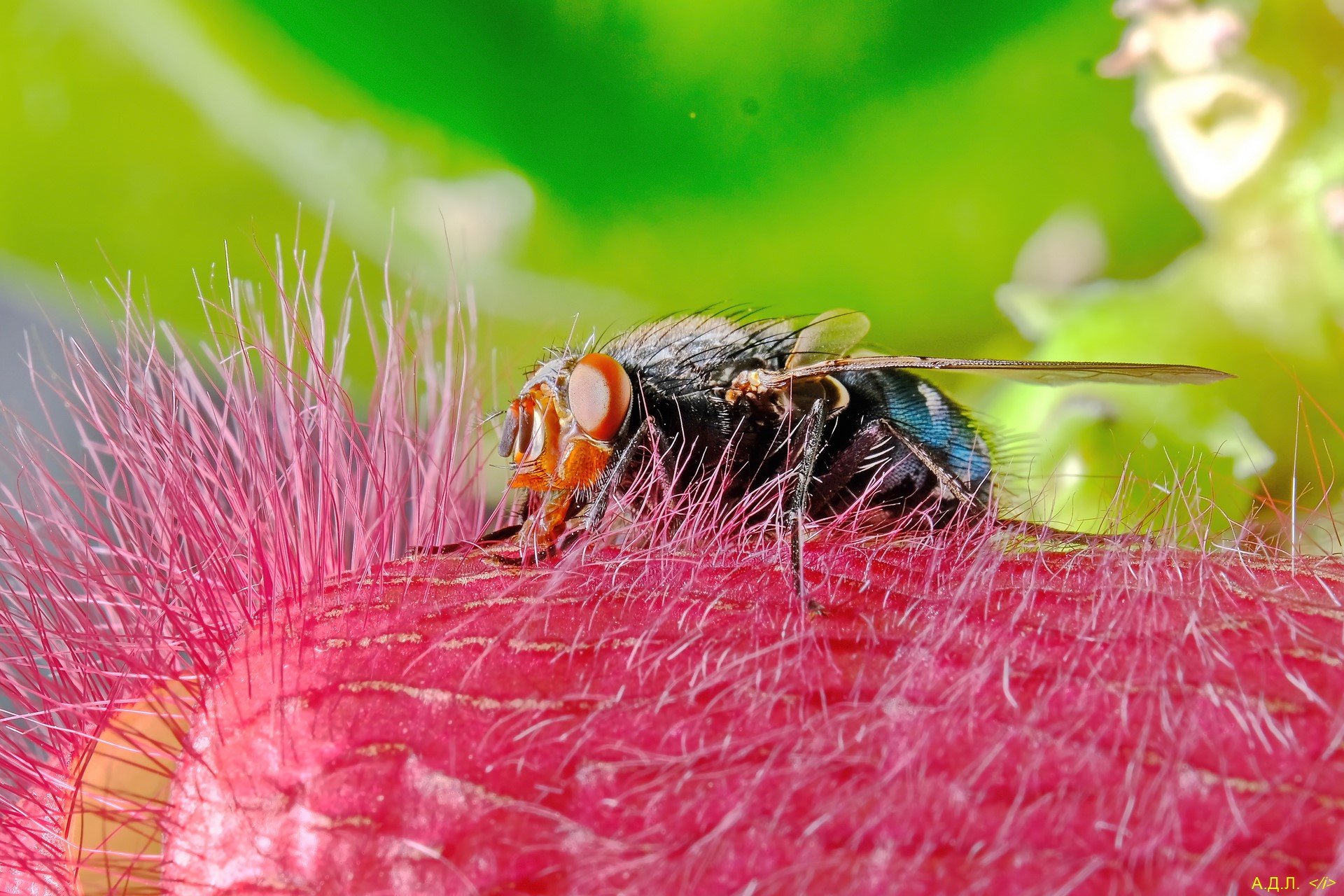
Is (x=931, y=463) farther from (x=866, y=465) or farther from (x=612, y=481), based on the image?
(x=612, y=481)

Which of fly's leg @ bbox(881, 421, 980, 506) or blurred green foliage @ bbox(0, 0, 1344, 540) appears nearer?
fly's leg @ bbox(881, 421, 980, 506)

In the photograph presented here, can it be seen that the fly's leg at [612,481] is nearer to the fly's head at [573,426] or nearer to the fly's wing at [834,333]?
the fly's head at [573,426]

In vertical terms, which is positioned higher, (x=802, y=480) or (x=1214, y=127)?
(x=1214, y=127)

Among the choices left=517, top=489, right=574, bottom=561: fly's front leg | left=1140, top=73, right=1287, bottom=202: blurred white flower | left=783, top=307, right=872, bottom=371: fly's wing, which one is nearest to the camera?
left=517, top=489, right=574, bottom=561: fly's front leg

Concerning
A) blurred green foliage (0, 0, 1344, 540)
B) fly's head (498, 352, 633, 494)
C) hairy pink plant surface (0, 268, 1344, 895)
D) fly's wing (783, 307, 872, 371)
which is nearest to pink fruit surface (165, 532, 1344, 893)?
hairy pink plant surface (0, 268, 1344, 895)

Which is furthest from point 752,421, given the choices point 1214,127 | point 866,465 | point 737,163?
point 1214,127

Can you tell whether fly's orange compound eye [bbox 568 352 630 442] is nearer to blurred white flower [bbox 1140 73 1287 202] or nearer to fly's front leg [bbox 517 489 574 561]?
fly's front leg [bbox 517 489 574 561]

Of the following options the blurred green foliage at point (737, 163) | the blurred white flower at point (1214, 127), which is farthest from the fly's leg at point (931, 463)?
the blurred white flower at point (1214, 127)
